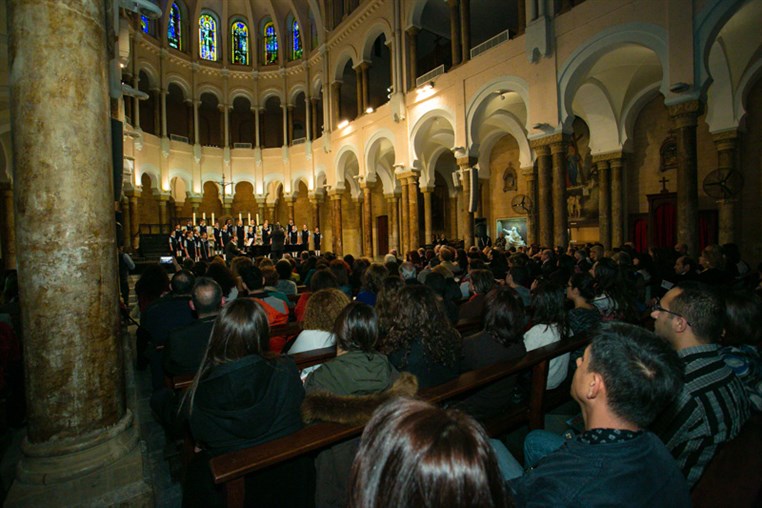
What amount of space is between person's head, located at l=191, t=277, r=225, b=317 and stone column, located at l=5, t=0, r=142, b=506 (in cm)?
82

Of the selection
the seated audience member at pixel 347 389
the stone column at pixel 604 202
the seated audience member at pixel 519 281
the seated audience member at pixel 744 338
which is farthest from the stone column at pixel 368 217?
the seated audience member at pixel 744 338

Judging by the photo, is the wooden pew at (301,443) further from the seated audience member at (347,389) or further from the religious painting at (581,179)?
the religious painting at (581,179)

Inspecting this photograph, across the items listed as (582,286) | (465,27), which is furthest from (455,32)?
(582,286)

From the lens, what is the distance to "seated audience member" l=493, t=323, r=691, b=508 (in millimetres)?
1167

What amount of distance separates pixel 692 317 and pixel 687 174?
8.07 meters

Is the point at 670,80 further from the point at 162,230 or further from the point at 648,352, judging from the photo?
the point at 162,230

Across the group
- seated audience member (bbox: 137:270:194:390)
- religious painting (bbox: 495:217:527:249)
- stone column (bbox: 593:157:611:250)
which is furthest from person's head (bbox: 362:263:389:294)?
religious painting (bbox: 495:217:527:249)

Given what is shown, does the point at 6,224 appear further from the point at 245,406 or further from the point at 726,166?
the point at 726,166

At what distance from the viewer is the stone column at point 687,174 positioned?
27.1ft

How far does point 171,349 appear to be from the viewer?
287 centimetres

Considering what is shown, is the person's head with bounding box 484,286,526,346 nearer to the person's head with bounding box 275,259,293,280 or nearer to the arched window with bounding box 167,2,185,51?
the person's head with bounding box 275,259,293,280

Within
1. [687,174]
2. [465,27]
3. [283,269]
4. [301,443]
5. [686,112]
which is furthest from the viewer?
[465,27]

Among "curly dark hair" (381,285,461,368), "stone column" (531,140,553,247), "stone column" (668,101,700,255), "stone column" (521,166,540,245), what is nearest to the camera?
"curly dark hair" (381,285,461,368)

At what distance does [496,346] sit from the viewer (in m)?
2.79
